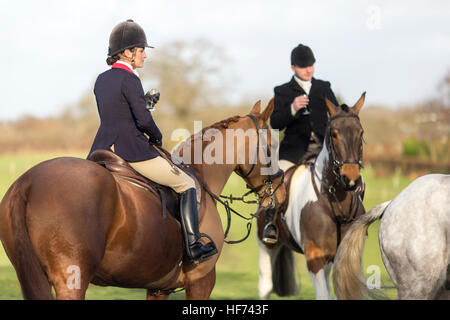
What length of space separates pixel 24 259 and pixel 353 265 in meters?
3.10

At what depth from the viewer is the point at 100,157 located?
499cm

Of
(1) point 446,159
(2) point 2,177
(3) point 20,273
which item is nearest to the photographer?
(3) point 20,273

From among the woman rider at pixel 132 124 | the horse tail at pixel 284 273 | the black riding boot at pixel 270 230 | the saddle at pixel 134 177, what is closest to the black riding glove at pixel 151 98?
the woman rider at pixel 132 124

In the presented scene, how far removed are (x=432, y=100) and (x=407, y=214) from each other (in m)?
33.3

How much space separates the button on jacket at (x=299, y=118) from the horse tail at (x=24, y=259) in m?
4.54

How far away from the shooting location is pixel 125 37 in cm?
516

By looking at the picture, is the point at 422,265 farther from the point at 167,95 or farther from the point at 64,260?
the point at 167,95

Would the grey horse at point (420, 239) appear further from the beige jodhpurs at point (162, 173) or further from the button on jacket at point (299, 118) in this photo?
the button on jacket at point (299, 118)

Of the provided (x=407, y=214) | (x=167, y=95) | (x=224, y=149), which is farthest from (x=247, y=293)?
(x=167, y=95)

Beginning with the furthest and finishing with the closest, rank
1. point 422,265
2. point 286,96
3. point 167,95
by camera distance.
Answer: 1. point 167,95
2. point 286,96
3. point 422,265

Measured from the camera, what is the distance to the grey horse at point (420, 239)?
4.72 metres

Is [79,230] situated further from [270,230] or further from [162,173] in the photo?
[270,230]

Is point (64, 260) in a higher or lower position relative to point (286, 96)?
lower

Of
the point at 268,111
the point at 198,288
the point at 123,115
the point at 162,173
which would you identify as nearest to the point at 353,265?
the point at 198,288
